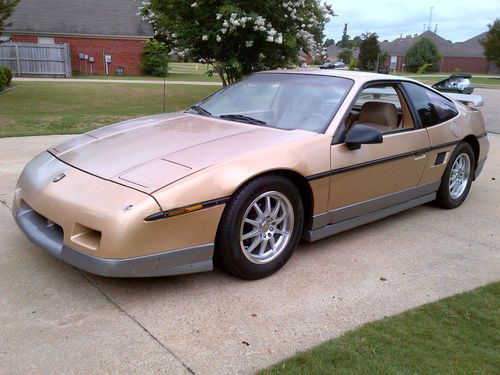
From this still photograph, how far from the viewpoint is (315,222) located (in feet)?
11.9

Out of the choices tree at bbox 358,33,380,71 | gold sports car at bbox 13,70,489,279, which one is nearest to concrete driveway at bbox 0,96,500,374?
gold sports car at bbox 13,70,489,279

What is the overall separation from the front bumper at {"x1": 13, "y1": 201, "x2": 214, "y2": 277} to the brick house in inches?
1173

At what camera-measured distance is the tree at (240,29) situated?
1035 centimetres

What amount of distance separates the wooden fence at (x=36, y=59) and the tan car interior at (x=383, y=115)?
83.6 feet

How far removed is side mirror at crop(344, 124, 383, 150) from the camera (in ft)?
12.0

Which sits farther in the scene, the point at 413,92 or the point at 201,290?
the point at 413,92

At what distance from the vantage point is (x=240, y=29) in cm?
1052

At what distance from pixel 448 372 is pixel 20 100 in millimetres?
15388

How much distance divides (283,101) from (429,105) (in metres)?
1.59

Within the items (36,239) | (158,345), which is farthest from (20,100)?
(158,345)

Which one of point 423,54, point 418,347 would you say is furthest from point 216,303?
point 423,54

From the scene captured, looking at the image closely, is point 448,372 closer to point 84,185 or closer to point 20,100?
point 84,185

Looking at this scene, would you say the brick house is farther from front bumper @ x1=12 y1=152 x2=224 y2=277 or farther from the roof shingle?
front bumper @ x1=12 y1=152 x2=224 y2=277

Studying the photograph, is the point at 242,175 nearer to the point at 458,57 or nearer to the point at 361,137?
the point at 361,137
